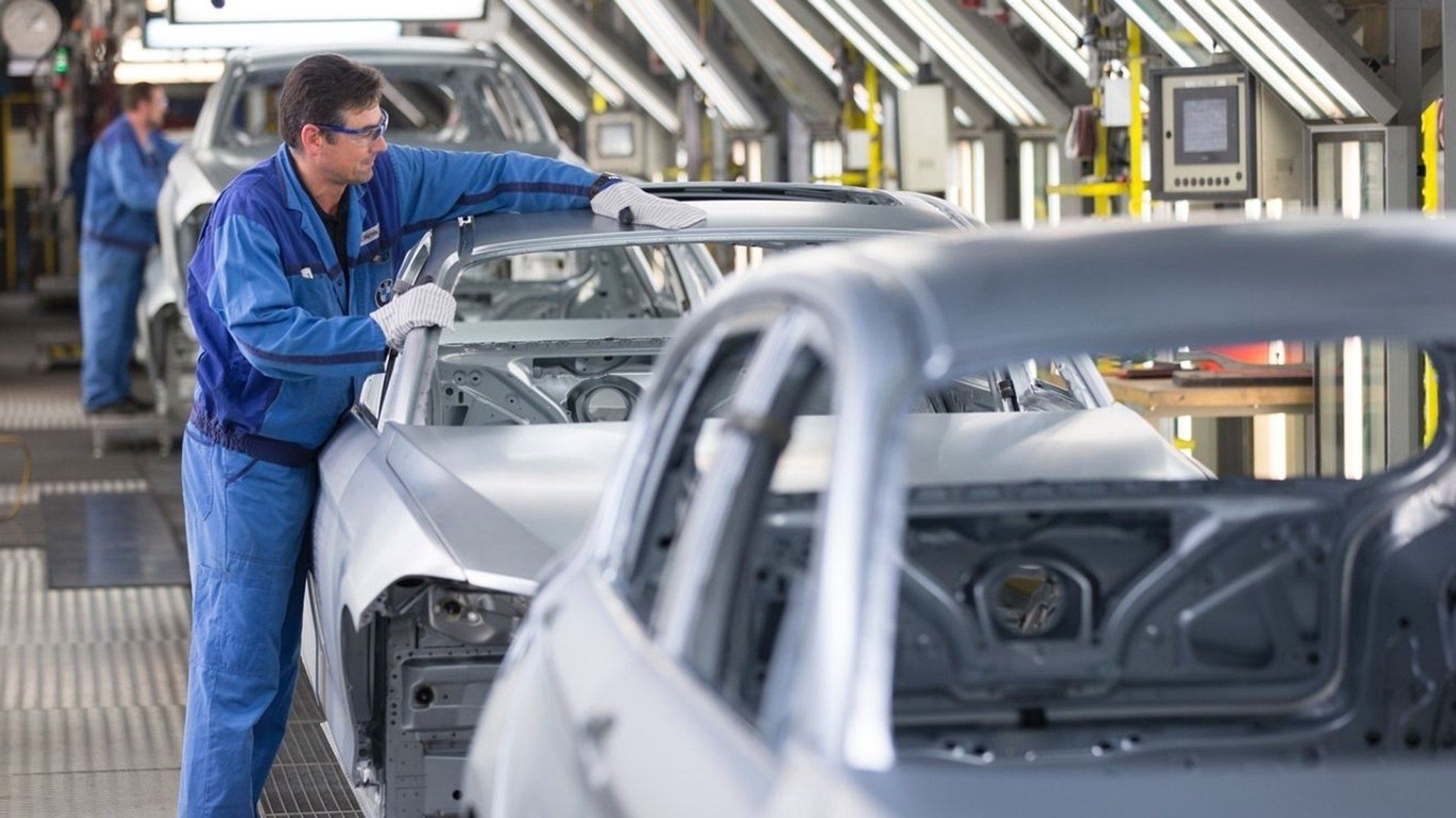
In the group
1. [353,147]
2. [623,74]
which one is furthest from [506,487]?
[623,74]

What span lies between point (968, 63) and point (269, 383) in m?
6.77

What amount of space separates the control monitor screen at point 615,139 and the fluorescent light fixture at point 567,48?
3.70 ft

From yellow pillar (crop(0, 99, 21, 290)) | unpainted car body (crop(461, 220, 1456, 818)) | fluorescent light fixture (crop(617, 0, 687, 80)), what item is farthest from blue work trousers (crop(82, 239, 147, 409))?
yellow pillar (crop(0, 99, 21, 290))

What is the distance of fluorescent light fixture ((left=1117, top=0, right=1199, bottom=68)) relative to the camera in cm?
811

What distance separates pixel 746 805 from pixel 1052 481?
3.95 feet

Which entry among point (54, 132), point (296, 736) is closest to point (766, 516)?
point (296, 736)

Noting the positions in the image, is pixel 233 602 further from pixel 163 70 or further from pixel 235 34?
pixel 163 70

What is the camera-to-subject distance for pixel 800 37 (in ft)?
42.2

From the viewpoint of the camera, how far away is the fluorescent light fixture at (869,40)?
37.3ft

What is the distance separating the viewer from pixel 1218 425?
9.41 meters

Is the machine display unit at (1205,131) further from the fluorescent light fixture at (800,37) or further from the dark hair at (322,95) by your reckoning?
the fluorescent light fixture at (800,37)

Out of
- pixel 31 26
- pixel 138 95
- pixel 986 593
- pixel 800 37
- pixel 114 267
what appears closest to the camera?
pixel 986 593

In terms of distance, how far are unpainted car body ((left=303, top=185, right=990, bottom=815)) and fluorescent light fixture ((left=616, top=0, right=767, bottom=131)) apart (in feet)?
28.1

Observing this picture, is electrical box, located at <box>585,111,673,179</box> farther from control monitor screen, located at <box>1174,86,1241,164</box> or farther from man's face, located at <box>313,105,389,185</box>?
man's face, located at <box>313,105,389,185</box>
